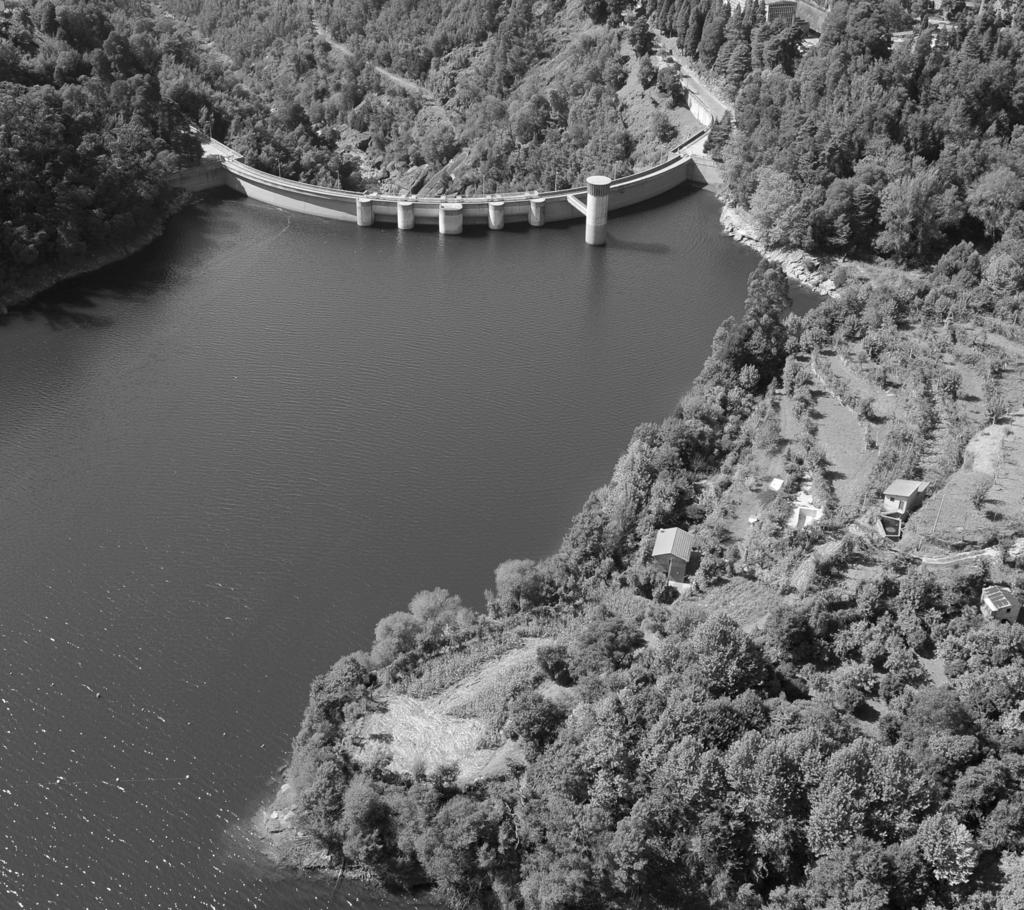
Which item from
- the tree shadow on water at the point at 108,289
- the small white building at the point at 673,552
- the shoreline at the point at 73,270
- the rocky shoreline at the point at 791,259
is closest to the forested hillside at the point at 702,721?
the small white building at the point at 673,552

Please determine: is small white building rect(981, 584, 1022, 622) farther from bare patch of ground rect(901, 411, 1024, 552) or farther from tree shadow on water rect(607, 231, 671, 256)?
tree shadow on water rect(607, 231, 671, 256)

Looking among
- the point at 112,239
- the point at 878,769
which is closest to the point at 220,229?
the point at 112,239

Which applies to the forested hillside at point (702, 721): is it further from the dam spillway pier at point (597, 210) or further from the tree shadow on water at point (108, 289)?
the tree shadow on water at point (108, 289)

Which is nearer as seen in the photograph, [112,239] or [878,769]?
[878,769]

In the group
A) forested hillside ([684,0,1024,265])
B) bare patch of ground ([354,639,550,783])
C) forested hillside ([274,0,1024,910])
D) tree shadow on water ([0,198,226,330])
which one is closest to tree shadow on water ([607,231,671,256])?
forested hillside ([684,0,1024,265])

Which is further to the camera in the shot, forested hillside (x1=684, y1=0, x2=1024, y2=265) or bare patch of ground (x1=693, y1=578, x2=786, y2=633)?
forested hillside (x1=684, y1=0, x2=1024, y2=265)

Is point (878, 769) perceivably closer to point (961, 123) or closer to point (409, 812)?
point (409, 812)

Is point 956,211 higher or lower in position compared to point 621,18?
lower
